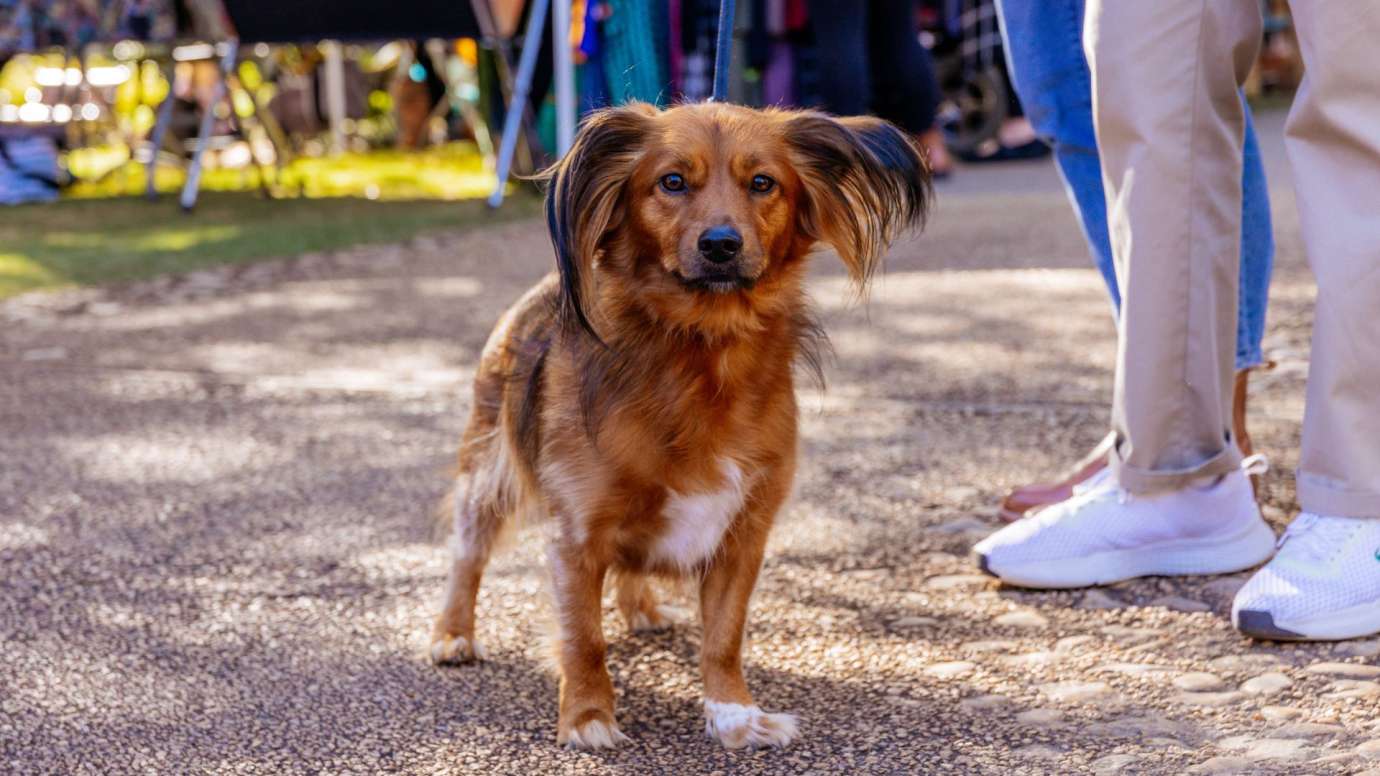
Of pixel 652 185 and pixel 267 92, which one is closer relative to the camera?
pixel 652 185

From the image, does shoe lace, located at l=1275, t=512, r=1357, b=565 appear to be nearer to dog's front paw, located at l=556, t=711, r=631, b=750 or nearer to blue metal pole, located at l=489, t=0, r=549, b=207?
dog's front paw, located at l=556, t=711, r=631, b=750

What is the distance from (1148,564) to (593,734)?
1.20 metres

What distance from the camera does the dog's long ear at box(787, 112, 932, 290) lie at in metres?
2.42

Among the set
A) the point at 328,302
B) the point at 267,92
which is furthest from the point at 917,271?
the point at 267,92

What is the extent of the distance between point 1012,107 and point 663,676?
8.62 m

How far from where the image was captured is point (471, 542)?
274 cm

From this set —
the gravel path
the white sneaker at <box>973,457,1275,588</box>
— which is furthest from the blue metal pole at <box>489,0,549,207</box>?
the white sneaker at <box>973,457,1275,588</box>

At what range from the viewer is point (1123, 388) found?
2.81 m

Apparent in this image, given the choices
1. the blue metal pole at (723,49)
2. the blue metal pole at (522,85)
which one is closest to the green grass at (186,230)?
the blue metal pole at (522,85)

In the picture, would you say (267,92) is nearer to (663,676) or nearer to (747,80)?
(747,80)

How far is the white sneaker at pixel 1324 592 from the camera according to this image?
98.3 inches

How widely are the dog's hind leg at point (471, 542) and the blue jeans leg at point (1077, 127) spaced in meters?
1.31

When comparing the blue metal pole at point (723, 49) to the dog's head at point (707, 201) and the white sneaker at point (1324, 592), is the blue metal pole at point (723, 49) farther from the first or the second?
the white sneaker at point (1324, 592)

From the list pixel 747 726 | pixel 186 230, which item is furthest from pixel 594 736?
pixel 186 230
